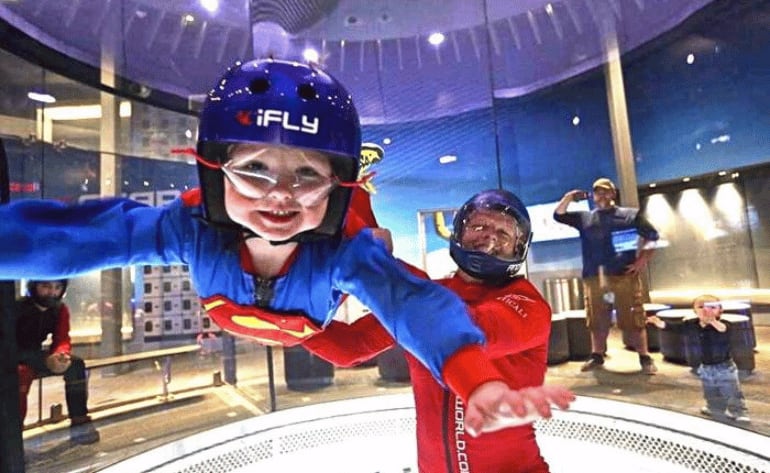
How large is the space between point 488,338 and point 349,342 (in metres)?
0.45

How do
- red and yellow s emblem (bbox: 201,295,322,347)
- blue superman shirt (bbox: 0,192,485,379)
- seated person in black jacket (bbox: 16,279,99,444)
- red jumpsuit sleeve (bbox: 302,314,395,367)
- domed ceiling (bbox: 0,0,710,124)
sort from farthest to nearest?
domed ceiling (bbox: 0,0,710,124) → seated person in black jacket (bbox: 16,279,99,444) → red jumpsuit sleeve (bbox: 302,314,395,367) → red and yellow s emblem (bbox: 201,295,322,347) → blue superman shirt (bbox: 0,192,485,379)

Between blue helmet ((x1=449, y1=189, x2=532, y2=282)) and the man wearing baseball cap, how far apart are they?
2931mm

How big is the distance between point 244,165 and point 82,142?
13.3 feet

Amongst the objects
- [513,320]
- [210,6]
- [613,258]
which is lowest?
[513,320]

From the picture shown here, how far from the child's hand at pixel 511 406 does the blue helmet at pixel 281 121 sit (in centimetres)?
51

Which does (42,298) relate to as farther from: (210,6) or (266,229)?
(210,6)

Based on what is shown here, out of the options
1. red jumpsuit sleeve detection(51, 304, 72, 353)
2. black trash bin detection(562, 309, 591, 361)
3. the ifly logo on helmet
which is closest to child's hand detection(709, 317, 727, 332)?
black trash bin detection(562, 309, 591, 361)

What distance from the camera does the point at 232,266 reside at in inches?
39.2

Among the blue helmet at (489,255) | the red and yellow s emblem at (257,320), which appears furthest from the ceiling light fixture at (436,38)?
the red and yellow s emblem at (257,320)

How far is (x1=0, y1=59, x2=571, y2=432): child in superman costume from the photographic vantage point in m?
0.82

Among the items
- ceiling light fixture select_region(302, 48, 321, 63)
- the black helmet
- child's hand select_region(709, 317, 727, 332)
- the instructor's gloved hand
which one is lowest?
child's hand select_region(709, 317, 727, 332)

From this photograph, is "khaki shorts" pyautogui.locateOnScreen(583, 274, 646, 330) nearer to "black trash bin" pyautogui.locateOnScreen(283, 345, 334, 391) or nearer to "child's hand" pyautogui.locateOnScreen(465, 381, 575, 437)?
"black trash bin" pyautogui.locateOnScreen(283, 345, 334, 391)

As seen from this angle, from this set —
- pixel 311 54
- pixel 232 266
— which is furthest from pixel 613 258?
pixel 232 266

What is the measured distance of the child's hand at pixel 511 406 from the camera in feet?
1.74
